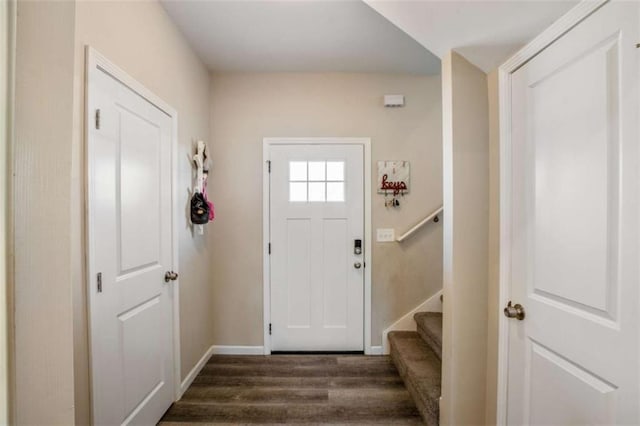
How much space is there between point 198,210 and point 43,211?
1761 mm

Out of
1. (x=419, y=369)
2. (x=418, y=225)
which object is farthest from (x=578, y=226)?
(x=418, y=225)

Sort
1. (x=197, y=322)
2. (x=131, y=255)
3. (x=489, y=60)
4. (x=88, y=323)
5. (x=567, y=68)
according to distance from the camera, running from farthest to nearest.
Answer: (x=197, y=322) < (x=131, y=255) < (x=489, y=60) < (x=88, y=323) < (x=567, y=68)

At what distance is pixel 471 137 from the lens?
1.40 meters

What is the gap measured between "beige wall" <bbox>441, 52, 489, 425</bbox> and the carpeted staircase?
207mm

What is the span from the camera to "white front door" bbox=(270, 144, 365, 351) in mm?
2527

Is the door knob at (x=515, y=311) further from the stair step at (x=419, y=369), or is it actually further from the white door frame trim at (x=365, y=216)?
the white door frame trim at (x=365, y=216)

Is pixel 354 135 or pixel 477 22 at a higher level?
pixel 477 22

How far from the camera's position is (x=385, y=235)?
8.30 ft

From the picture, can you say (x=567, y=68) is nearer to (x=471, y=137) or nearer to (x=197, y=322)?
(x=471, y=137)

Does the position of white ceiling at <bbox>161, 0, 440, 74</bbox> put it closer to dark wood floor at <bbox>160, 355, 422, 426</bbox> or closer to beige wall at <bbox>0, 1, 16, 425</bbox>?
beige wall at <bbox>0, 1, 16, 425</bbox>

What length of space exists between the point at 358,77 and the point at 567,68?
70.1 inches

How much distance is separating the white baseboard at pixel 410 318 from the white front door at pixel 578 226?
49.4 inches

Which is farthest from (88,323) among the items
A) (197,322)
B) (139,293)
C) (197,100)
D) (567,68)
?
(567,68)

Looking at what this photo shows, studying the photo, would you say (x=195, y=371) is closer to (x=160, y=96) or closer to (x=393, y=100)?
(x=160, y=96)
